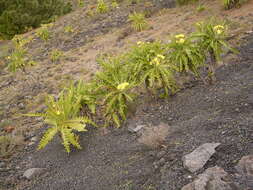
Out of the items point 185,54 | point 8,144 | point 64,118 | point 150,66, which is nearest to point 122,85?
point 150,66

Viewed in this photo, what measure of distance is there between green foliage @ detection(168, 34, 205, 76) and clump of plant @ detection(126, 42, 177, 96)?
186 millimetres

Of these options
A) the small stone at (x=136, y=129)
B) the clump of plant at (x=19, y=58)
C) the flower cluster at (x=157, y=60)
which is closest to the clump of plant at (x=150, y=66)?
the flower cluster at (x=157, y=60)

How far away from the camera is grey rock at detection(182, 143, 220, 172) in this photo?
316 cm

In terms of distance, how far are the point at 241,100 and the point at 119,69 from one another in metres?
2.41

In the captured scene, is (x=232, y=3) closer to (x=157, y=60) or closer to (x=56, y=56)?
(x=157, y=60)

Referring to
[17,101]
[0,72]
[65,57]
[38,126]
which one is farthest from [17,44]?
[38,126]

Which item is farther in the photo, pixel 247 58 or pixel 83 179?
pixel 247 58

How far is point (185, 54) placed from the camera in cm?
490

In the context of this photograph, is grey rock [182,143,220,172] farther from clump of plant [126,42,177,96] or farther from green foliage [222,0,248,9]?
green foliage [222,0,248,9]

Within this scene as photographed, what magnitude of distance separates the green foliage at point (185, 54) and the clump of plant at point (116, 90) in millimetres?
934

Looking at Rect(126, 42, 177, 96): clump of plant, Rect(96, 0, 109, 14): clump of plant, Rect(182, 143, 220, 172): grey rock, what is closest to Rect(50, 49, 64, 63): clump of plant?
Rect(96, 0, 109, 14): clump of plant

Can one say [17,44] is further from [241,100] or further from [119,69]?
[241,100]

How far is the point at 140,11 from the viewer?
12172 mm

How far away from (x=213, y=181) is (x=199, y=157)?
1.65 ft
